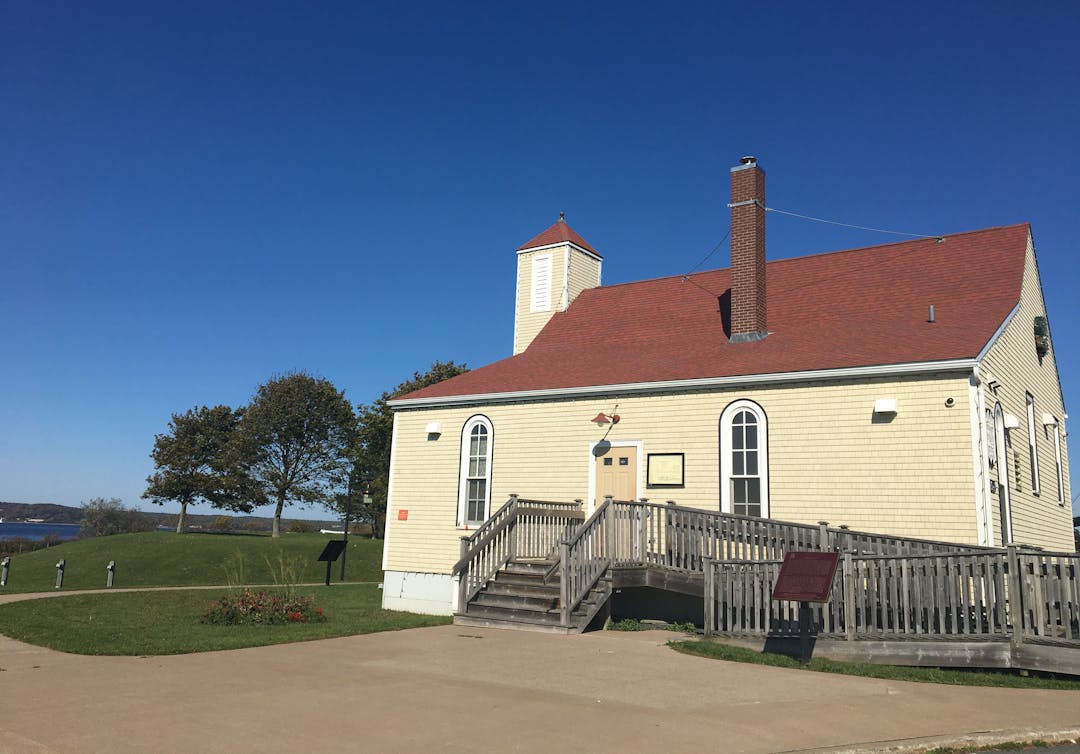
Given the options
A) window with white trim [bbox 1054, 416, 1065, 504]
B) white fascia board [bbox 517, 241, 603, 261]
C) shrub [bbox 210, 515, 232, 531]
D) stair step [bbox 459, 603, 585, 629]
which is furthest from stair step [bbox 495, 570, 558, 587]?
shrub [bbox 210, 515, 232, 531]

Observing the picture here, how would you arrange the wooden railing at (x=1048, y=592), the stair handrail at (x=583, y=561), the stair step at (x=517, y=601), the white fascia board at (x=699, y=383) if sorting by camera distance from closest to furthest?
the wooden railing at (x=1048, y=592)
the white fascia board at (x=699, y=383)
the stair handrail at (x=583, y=561)
the stair step at (x=517, y=601)

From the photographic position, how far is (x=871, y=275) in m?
17.7

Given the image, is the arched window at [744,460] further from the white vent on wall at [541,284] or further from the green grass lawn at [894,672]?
the white vent on wall at [541,284]

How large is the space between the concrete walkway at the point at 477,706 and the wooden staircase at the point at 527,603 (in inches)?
104

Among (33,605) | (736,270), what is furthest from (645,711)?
(33,605)

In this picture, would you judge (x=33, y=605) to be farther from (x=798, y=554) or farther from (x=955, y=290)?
(x=955, y=290)

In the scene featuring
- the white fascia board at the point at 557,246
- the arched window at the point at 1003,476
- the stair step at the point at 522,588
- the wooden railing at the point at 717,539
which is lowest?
the stair step at the point at 522,588

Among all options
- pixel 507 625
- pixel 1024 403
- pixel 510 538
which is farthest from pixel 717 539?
pixel 1024 403

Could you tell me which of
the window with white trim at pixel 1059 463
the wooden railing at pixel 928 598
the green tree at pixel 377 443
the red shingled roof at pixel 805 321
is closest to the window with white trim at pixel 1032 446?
the window with white trim at pixel 1059 463

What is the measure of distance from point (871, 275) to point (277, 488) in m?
43.6

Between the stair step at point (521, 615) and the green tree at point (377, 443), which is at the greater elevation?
the green tree at point (377, 443)

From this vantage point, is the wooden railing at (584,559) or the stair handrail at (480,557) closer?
the wooden railing at (584,559)

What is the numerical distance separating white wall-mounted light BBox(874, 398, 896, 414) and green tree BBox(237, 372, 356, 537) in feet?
144

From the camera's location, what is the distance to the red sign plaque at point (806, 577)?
406 inches
